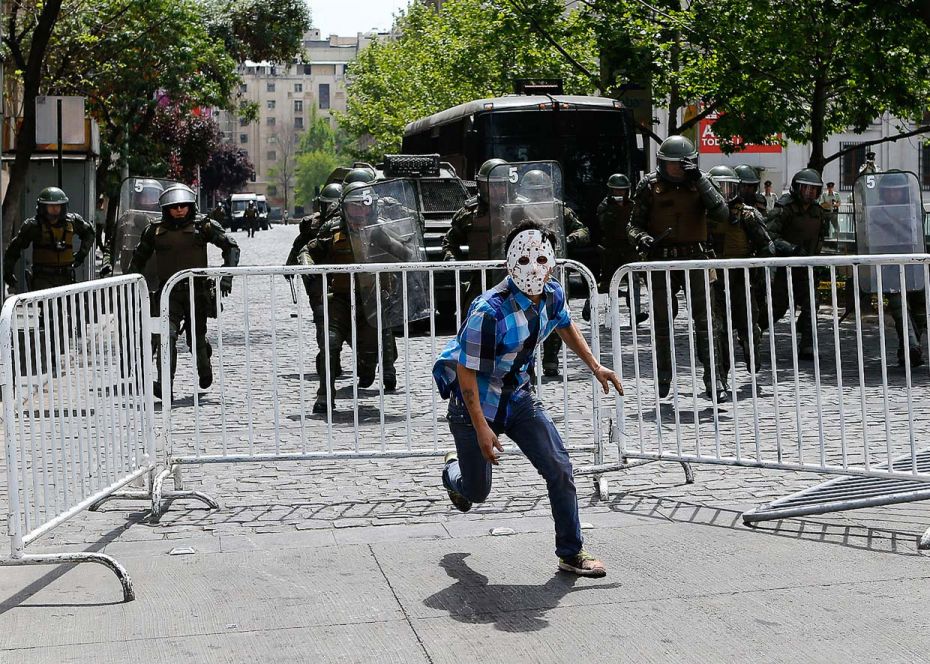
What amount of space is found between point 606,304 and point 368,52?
191 ft

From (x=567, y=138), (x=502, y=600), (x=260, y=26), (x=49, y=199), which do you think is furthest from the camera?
(x=260, y=26)

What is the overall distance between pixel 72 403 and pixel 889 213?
29.7 ft

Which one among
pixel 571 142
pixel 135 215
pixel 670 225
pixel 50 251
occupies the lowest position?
pixel 670 225

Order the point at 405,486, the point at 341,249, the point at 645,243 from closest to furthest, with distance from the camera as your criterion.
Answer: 1. the point at 405,486
2. the point at 645,243
3. the point at 341,249

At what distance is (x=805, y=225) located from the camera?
41.3 feet

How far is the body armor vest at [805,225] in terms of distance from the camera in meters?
12.6

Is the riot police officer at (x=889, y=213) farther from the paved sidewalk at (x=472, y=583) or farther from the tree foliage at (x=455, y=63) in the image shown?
the tree foliage at (x=455, y=63)

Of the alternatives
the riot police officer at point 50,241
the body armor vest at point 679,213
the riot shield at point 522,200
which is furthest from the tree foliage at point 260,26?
the body armor vest at point 679,213

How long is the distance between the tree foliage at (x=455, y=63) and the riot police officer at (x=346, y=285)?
532 inches

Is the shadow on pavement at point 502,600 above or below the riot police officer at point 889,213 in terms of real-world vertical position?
below

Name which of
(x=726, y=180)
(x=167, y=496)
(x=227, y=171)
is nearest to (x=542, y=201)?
(x=726, y=180)

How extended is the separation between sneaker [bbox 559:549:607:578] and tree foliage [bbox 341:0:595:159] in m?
19.2

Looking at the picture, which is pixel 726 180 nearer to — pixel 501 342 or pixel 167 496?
pixel 167 496

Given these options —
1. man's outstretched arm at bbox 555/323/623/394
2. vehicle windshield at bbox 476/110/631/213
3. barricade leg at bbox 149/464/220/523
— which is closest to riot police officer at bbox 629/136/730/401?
barricade leg at bbox 149/464/220/523
